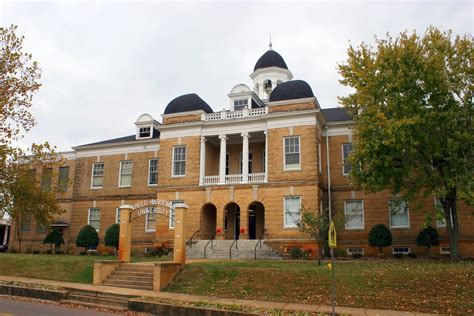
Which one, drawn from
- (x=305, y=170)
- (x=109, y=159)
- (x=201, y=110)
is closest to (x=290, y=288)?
(x=305, y=170)

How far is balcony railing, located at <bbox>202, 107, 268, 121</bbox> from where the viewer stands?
30297 mm

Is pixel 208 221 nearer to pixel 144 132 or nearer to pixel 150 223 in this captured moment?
pixel 150 223

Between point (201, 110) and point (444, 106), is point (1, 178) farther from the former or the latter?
point (444, 106)

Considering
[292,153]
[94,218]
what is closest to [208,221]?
[292,153]

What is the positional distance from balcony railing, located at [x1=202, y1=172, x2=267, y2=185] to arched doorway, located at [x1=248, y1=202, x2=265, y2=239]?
207 cm

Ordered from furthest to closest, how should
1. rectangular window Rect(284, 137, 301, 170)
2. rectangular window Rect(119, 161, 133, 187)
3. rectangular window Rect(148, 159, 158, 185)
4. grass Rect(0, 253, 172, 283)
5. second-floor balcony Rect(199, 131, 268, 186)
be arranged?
rectangular window Rect(119, 161, 133, 187) → rectangular window Rect(148, 159, 158, 185) → second-floor balcony Rect(199, 131, 268, 186) → rectangular window Rect(284, 137, 301, 170) → grass Rect(0, 253, 172, 283)

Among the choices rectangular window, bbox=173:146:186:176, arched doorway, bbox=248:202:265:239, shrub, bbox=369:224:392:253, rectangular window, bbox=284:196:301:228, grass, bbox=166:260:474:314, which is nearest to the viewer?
grass, bbox=166:260:474:314

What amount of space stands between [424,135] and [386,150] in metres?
1.84

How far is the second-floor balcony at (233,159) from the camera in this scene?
2969 centimetres

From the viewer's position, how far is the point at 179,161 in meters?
31.7

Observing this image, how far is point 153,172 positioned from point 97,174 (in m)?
5.75

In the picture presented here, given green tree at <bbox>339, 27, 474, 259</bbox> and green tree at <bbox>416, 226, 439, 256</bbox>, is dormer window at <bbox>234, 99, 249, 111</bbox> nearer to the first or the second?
green tree at <bbox>339, 27, 474, 259</bbox>

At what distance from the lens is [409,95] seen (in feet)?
67.1

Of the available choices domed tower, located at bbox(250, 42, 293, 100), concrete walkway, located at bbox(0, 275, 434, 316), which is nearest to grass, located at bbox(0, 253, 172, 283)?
concrete walkway, located at bbox(0, 275, 434, 316)
